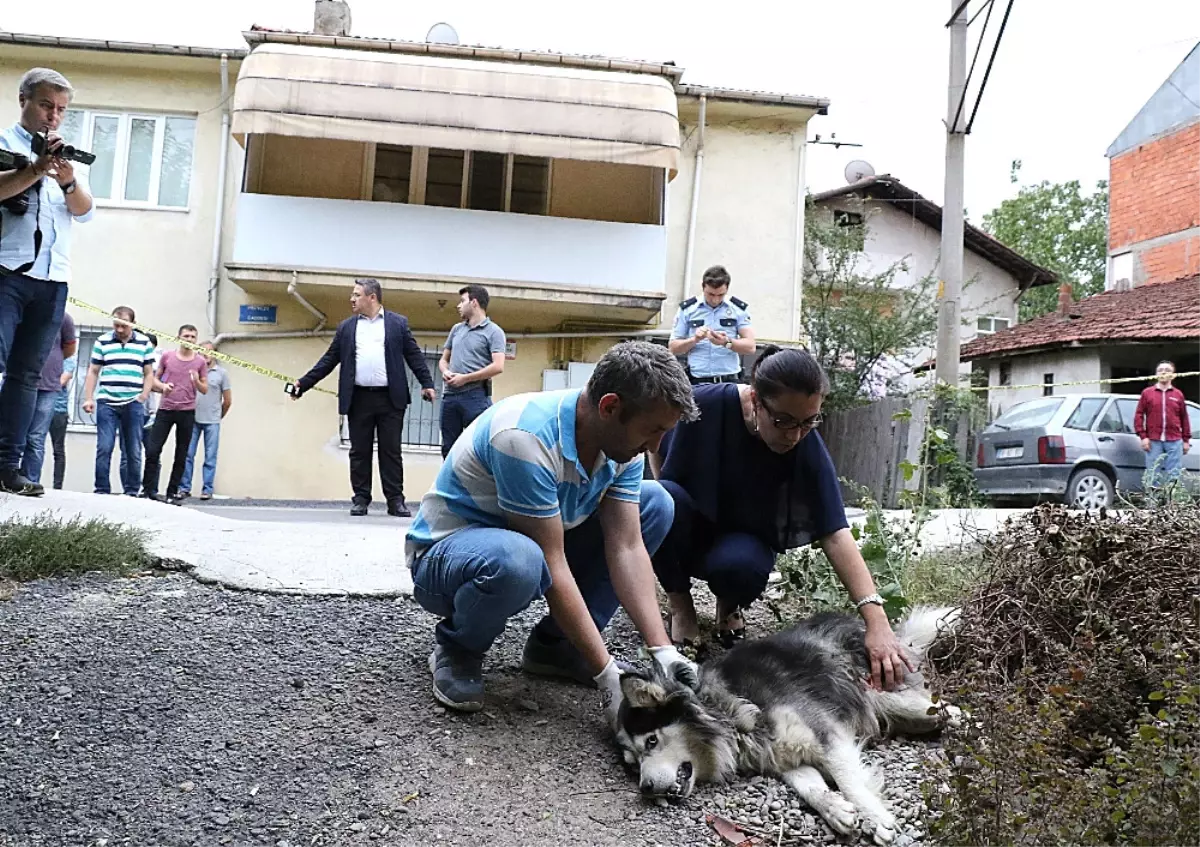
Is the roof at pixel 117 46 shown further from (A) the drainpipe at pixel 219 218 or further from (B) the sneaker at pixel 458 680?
(B) the sneaker at pixel 458 680

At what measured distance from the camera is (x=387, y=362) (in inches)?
327

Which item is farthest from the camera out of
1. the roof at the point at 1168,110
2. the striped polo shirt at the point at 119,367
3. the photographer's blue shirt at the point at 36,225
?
the roof at the point at 1168,110

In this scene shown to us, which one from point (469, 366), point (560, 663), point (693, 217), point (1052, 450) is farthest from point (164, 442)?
point (1052, 450)

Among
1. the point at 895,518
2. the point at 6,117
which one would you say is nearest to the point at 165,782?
the point at 895,518

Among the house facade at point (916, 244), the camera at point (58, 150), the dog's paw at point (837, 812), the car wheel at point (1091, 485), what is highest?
the house facade at point (916, 244)

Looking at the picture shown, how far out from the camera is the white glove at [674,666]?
3.11m

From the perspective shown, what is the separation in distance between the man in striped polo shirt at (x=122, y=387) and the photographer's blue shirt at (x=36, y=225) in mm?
3401

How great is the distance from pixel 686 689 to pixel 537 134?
1092 centimetres


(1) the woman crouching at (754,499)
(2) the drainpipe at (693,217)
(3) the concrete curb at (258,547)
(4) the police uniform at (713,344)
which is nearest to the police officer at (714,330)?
(4) the police uniform at (713,344)

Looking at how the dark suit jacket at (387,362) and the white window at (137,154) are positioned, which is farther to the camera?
the white window at (137,154)

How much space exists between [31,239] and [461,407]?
366 cm

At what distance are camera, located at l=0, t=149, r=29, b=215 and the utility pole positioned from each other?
9653mm

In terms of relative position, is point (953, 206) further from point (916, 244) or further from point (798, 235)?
point (916, 244)

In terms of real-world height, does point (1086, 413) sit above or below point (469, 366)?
above
